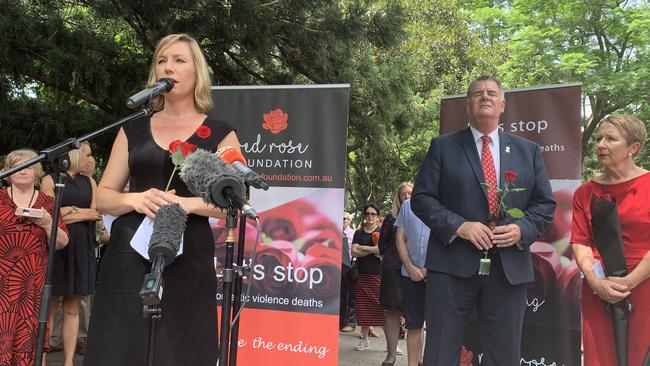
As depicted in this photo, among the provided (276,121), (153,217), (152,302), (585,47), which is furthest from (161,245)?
(585,47)

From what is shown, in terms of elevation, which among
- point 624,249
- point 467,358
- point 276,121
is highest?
point 276,121

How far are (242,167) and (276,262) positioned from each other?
3039 millimetres

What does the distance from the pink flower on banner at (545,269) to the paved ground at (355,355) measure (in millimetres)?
2723

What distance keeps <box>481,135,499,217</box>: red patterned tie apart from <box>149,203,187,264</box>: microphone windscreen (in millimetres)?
1935

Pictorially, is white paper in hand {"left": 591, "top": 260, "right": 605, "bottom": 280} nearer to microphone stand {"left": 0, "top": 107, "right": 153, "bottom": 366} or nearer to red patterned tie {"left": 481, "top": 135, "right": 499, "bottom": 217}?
red patterned tie {"left": 481, "top": 135, "right": 499, "bottom": 217}

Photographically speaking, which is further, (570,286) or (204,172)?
(570,286)

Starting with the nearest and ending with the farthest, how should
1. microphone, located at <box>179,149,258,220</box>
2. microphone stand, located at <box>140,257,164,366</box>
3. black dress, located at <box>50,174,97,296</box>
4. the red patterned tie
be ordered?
microphone stand, located at <box>140,257,164,366</box>, microphone, located at <box>179,149,258,220</box>, the red patterned tie, black dress, located at <box>50,174,97,296</box>

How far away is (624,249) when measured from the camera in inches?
146

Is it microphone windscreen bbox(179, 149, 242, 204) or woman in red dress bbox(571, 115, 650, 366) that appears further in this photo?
woman in red dress bbox(571, 115, 650, 366)

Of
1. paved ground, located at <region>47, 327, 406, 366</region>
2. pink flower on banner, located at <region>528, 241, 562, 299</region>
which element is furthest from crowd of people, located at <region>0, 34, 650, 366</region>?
paved ground, located at <region>47, 327, 406, 366</region>

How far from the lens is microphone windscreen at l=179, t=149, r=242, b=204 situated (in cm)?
207

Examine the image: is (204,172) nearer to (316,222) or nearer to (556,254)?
(316,222)

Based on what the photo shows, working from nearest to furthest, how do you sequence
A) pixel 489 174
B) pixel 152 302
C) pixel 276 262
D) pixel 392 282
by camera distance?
pixel 152 302
pixel 489 174
pixel 276 262
pixel 392 282

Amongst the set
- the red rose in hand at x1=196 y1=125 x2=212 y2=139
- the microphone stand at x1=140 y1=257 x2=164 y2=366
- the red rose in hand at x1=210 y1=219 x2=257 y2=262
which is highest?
the red rose in hand at x1=196 y1=125 x2=212 y2=139
